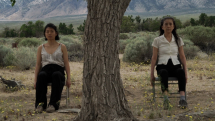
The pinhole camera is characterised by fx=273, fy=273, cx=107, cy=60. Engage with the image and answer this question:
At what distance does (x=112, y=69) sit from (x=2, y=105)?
2.57m

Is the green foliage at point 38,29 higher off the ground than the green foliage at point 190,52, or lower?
higher

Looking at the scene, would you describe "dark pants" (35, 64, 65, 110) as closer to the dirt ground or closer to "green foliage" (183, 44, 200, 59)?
the dirt ground

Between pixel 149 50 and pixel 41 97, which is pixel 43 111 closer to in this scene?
pixel 41 97

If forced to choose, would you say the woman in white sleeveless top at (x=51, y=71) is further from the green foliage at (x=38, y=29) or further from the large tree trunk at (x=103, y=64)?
the green foliage at (x=38, y=29)

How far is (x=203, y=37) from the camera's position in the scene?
14.3 metres

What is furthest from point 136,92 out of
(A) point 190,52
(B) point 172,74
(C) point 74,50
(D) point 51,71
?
(C) point 74,50

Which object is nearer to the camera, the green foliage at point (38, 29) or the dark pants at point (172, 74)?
the dark pants at point (172, 74)

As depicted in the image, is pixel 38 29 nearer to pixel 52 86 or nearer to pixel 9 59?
pixel 9 59

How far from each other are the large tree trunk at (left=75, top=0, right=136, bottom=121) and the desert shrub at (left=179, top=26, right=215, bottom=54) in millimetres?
11610

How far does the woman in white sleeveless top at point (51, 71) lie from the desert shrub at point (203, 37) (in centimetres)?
1096

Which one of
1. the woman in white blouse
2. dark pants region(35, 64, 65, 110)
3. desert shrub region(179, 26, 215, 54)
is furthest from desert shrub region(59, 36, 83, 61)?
the woman in white blouse

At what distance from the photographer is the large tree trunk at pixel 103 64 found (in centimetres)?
336

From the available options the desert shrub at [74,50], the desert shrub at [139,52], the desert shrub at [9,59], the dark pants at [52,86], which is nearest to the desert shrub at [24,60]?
the desert shrub at [9,59]

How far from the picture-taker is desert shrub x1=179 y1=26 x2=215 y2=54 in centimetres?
1404
